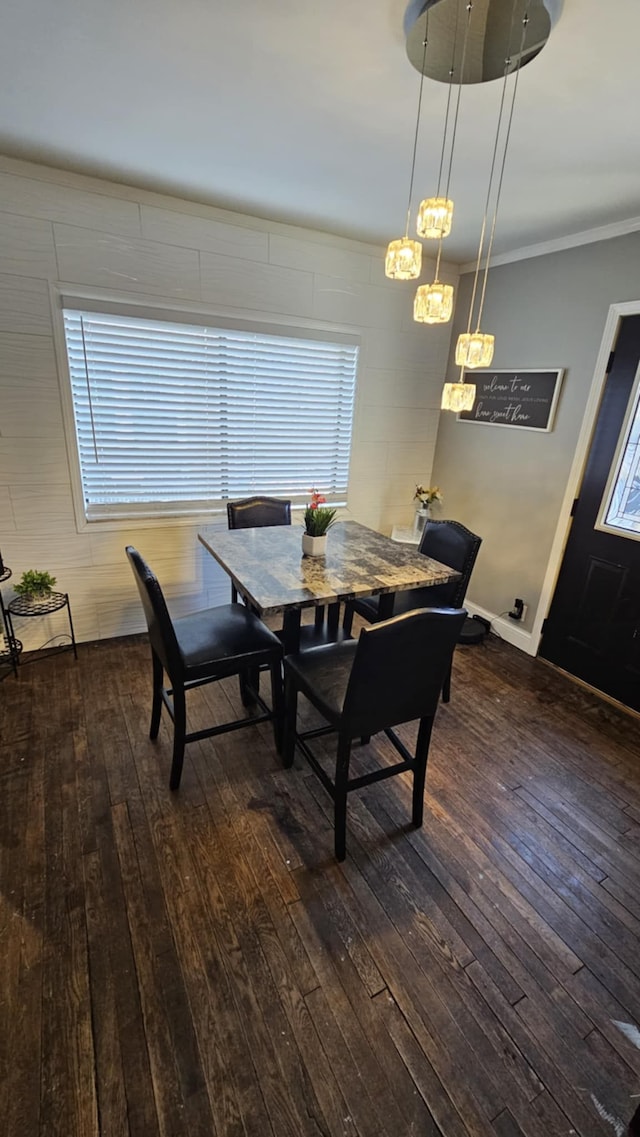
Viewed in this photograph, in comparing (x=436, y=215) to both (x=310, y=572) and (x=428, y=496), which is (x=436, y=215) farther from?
(x=428, y=496)

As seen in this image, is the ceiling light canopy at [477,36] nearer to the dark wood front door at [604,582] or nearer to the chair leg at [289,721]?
the dark wood front door at [604,582]

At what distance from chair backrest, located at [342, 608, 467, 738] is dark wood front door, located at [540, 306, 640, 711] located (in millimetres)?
1599

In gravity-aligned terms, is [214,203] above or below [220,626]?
above

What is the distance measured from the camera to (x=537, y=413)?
299 cm

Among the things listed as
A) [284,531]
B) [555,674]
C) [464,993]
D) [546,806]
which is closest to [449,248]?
[284,531]

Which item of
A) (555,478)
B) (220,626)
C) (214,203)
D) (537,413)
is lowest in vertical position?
(220,626)

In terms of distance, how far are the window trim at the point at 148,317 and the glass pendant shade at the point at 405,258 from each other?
1.60 m

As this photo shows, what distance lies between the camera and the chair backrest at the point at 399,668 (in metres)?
1.43

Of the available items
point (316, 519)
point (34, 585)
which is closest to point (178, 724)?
point (316, 519)

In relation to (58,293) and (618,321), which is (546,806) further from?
(58,293)

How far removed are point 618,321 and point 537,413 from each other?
62 centimetres

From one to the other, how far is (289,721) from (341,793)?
462 millimetres

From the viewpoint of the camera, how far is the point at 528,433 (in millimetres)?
3070

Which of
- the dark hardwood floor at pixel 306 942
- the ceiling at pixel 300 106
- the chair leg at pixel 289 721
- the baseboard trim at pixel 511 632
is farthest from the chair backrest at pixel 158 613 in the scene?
the baseboard trim at pixel 511 632
